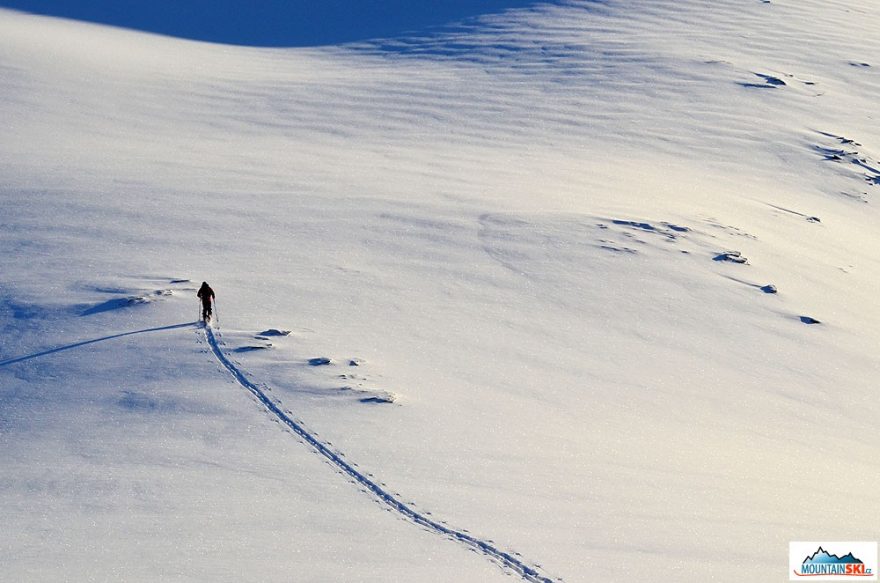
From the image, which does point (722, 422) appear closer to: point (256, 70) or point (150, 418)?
point (150, 418)

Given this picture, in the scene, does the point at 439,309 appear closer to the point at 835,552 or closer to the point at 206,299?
the point at 206,299

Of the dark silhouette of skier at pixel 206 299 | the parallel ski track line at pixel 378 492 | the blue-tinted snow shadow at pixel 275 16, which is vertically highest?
the blue-tinted snow shadow at pixel 275 16

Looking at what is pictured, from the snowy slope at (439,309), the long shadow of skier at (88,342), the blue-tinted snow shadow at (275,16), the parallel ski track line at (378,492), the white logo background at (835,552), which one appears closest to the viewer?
the parallel ski track line at (378,492)

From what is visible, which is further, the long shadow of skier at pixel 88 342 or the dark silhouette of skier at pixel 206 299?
the dark silhouette of skier at pixel 206 299

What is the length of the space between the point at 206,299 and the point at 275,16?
25.8m

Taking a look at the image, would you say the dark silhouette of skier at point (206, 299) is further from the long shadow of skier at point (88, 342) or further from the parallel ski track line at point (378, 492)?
the parallel ski track line at point (378, 492)

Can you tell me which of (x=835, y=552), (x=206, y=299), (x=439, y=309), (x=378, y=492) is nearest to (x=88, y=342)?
(x=206, y=299)

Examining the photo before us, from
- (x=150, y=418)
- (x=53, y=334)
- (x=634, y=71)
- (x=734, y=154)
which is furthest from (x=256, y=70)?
(x=150, y=418)

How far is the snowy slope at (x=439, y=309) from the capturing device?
11938 mm

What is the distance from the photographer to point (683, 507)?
1254 cm

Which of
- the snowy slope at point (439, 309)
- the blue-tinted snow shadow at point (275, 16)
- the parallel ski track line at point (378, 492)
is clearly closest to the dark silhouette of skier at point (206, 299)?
the snowy slope at point (439, 309)

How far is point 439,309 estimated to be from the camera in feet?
60.3

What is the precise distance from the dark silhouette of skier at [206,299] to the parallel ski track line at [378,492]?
2.73ft

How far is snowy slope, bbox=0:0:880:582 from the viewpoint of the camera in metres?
11.9
